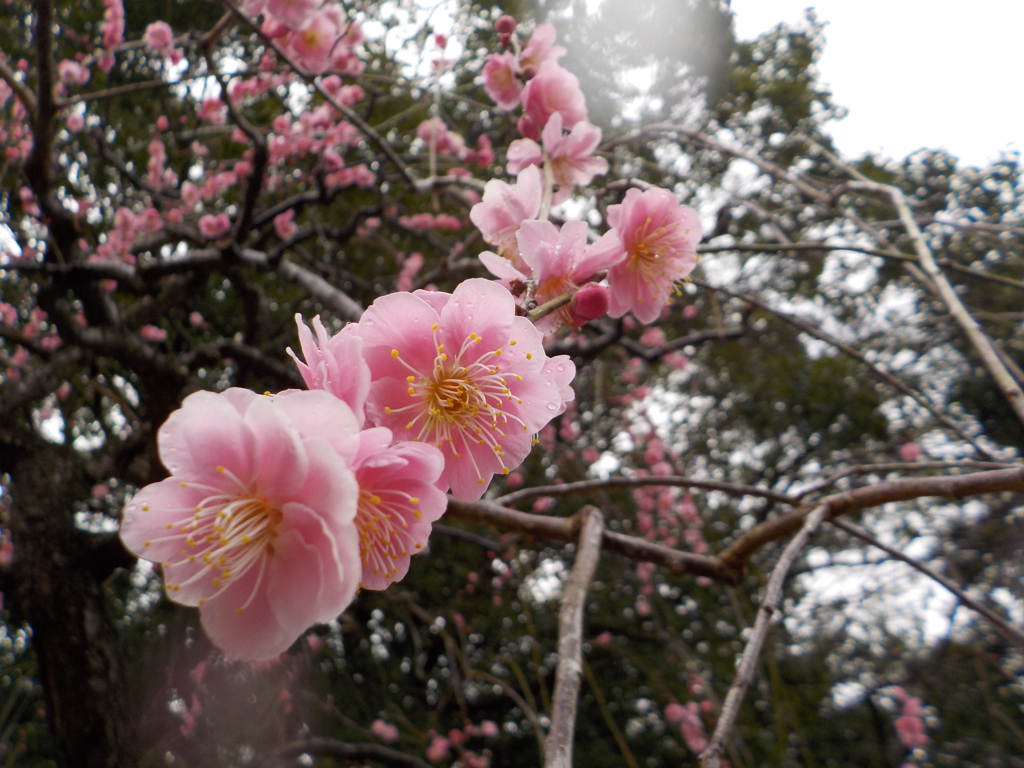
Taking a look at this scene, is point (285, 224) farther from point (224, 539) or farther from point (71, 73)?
point (224, 539)

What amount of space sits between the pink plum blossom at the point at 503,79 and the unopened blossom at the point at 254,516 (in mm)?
1065

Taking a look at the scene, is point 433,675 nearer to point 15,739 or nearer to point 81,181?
point 15,739

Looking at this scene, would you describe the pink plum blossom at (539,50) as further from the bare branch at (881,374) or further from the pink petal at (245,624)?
the pink petal at (245,624)

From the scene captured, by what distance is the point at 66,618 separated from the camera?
6.44ft

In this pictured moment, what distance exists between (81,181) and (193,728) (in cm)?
369

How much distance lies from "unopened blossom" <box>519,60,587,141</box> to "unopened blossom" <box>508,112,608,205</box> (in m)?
0.05

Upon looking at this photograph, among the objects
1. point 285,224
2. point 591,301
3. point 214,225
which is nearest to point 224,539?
point 591,301


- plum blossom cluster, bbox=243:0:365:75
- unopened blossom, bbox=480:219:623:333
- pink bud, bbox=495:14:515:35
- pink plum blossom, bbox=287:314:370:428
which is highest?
plum blossom cluster, bbox=243:0:365:75

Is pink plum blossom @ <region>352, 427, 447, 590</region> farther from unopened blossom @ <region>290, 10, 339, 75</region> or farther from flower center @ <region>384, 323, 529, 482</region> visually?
unopened blossom @ <region>290, 10, 339, 75</region>

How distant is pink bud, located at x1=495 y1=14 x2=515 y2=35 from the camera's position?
3.93 ft

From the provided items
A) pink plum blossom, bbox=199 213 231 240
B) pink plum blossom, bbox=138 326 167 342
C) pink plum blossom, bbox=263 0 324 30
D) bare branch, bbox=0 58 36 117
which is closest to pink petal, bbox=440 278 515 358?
pink plum blossom, bbox=263 0 324 30

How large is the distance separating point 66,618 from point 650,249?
2295 millimetres

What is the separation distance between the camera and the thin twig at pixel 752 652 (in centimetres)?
41

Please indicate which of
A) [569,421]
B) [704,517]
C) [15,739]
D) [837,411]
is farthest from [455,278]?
[15,739]
